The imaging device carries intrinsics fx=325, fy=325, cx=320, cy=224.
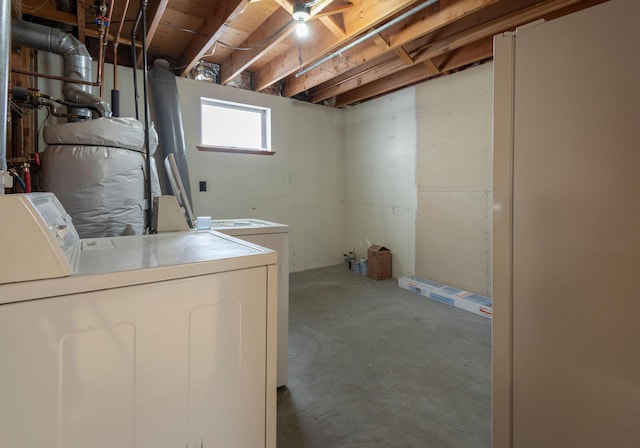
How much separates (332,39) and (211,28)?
0.99 meters

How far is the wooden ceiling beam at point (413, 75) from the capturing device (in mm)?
2981

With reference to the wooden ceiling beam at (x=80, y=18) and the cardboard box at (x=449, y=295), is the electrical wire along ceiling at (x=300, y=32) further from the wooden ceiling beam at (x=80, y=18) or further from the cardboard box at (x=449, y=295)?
the cardboard box at (x=449, y=295)

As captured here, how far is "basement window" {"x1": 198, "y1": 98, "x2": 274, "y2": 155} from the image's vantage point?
Answer: 3684 mm

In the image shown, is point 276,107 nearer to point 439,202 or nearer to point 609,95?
point 439,202

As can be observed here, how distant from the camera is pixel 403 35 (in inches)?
105

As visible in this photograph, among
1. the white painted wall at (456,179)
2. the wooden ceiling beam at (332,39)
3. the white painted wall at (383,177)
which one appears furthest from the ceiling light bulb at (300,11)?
the white painted wall at (383,177)

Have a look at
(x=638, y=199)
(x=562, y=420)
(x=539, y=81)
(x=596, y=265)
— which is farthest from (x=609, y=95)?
(x=562, y=420)

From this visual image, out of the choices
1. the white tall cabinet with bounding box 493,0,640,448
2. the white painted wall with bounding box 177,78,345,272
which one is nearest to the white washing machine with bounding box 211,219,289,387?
the white tall cabinet with bounding box 493,0,640,448

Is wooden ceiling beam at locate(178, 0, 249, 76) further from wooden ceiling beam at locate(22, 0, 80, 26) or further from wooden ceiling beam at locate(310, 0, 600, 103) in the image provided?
wooden ceiling beam at locate(310, 0, 600, 103)

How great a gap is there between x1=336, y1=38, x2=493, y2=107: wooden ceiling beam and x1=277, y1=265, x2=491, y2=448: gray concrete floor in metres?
2.39

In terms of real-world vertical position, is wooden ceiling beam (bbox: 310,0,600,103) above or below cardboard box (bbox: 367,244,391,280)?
above

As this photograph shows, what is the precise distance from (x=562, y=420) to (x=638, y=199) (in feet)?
2.26

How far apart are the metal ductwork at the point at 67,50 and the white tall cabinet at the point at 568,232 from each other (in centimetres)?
239

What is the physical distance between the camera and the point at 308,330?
262cm
